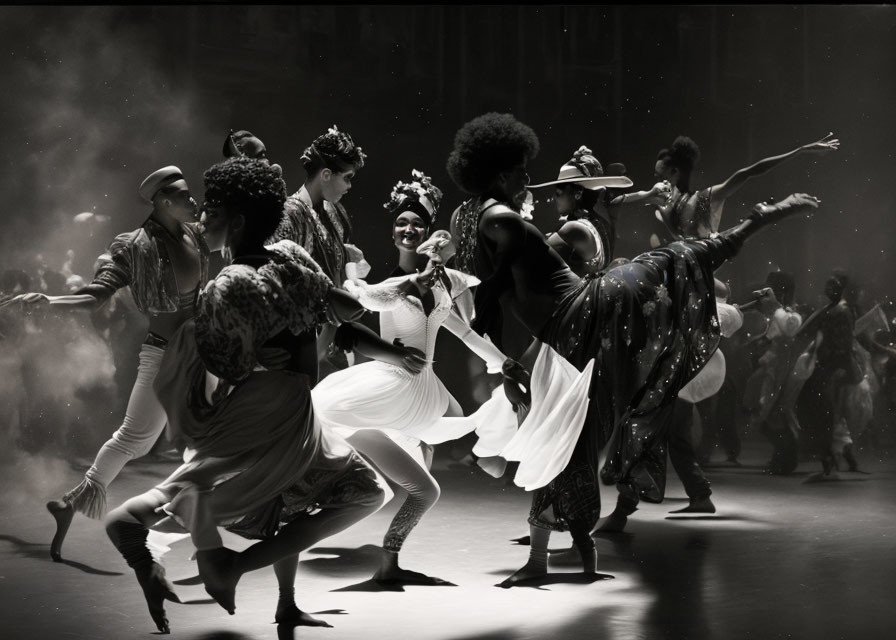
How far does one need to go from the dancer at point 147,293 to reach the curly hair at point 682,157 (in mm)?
3020

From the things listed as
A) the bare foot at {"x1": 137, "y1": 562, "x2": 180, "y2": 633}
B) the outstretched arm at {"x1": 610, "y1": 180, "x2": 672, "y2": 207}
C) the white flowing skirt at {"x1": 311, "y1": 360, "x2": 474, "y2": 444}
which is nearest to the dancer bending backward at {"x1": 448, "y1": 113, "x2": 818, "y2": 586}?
the white flowing skirt at {"x1": 311, "y1": 360, "x2": 474, "y2": 444}

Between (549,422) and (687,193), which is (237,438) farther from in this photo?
(687,193)

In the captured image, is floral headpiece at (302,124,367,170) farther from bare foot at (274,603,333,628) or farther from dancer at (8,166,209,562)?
bare foot at (274,603,333,628)

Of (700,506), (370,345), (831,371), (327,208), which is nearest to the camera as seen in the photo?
(370,345)

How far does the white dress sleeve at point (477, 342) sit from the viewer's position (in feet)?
17.7

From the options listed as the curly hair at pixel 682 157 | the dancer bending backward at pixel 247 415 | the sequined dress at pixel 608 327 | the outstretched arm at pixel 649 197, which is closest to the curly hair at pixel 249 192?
the dancer bending backward at pixel 247 415

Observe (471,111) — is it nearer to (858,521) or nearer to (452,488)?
(452,488)

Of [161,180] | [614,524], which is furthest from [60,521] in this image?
[614,524]

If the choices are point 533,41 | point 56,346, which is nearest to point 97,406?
point 56,346

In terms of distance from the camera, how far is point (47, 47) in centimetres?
779

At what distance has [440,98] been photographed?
8.16 metres

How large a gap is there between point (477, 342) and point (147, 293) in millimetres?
1532

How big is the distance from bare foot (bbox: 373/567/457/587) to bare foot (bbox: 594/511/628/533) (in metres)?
1.39

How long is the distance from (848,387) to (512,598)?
14.4 feet
